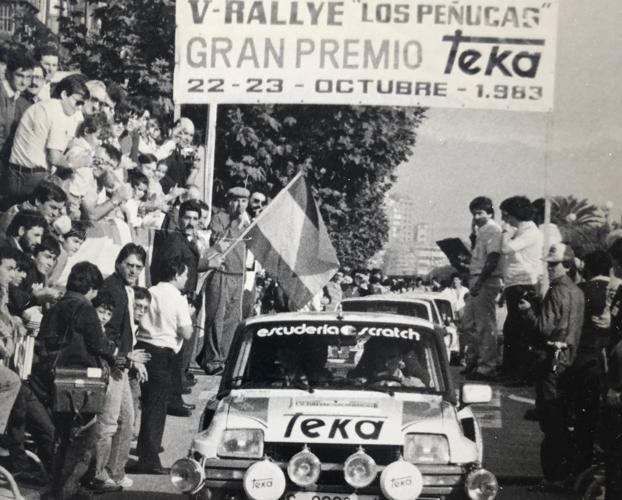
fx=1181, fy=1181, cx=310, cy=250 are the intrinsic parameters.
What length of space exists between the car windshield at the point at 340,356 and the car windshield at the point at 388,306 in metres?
2.06

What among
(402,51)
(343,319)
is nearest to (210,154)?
(402,51)

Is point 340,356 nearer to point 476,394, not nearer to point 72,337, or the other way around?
point 476,394

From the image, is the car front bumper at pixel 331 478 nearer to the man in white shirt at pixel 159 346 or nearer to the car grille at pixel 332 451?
the car grille at pixel 332 451

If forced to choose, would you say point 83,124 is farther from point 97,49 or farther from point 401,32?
point 401,32

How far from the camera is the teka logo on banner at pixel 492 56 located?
1025 centimetres

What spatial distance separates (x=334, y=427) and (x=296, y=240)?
3.56 metres

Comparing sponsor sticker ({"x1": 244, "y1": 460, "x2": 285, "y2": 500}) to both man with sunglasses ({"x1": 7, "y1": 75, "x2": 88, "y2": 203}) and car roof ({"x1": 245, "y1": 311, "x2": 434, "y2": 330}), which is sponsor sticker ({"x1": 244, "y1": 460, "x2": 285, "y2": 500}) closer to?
car roof ({"x1": 245, "y1": 311, "x2": 434, "y2": 330})

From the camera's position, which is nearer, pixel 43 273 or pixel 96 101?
pixel 43 273

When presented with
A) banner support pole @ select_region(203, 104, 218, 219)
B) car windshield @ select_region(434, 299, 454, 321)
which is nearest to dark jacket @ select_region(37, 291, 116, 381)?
banner support pole @ select_region(203, 104, 218, 219)

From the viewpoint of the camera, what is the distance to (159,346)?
1022cm

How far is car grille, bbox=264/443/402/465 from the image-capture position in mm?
7059

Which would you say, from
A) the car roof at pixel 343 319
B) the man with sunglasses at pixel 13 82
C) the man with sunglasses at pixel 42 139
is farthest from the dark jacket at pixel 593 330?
the man with sunglasses at pixel 13 82

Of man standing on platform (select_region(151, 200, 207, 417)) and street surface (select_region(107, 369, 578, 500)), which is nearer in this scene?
street surface (select_region(107, 369, 578, 500))

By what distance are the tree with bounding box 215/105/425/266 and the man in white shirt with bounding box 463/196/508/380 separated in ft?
2.71
